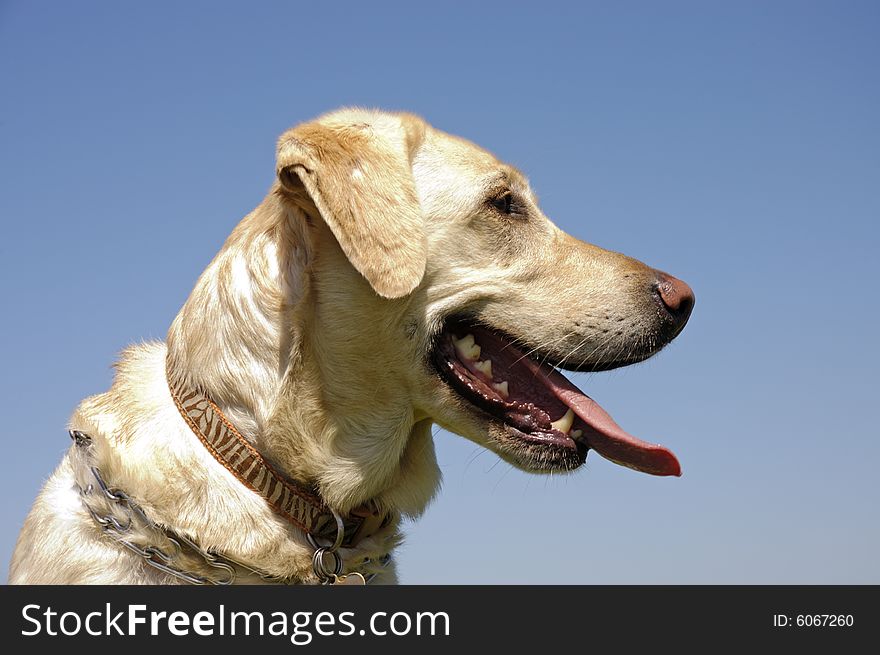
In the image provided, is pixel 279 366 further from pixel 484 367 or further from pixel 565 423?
pixel 565 423

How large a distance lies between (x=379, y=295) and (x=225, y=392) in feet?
2.80

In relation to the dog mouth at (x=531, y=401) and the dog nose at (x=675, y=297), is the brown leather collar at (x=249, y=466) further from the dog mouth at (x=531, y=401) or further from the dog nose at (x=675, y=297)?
the dog nose at (x=675, y=297)

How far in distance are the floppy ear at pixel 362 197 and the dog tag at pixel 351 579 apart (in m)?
1.34

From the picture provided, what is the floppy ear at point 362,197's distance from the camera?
4147 mm

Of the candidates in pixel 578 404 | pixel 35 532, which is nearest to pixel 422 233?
pixel 578 404

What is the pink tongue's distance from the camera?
473 cm

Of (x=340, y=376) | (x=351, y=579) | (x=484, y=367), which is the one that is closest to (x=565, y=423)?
(x=484, y=367)

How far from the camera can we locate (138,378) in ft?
14.9

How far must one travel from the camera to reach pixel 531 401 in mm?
4836

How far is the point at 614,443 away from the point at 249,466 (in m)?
1.89

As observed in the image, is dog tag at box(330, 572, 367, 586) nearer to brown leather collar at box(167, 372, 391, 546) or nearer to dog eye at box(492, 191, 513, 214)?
brown leather collar at box(167, 372, 391, 546)

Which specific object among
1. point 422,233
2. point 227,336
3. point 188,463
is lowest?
point 188,463

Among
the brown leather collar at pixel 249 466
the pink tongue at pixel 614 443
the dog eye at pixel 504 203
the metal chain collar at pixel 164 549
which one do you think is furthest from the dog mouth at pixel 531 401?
the metal chain collar at pixel 164 549

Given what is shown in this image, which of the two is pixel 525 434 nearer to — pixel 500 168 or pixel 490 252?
pixel 490 252
